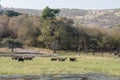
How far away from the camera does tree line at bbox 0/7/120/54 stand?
10312 cm

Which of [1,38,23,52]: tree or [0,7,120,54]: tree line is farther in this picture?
[0,7,120,54]: tree line

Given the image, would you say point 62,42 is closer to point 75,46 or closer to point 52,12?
point 75,46

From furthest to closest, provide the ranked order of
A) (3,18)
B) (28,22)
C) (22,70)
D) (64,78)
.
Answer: (3,18)
(28,22)
(22,70)
(64,78)

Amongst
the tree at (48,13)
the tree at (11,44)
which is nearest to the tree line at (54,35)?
the tree at (48,13)

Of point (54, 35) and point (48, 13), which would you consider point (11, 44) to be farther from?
point (48, 13)

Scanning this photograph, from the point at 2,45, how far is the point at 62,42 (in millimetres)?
17737

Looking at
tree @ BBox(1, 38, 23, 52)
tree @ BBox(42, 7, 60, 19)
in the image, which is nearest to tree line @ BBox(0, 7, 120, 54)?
tree @ BBox(42, 7, 60, 19)

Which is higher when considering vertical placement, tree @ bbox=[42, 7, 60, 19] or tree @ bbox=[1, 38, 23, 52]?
tree @ bbox=[42, 7, 60, 19]

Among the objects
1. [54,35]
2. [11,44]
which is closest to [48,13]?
[54,35]

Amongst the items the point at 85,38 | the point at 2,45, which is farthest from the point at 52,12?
the point at 2,45

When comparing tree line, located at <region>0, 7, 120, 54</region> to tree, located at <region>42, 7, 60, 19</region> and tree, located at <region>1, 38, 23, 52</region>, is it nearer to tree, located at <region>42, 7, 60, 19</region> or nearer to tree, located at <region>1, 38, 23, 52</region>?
tree, located at <region>42, 7, 60, 19</region>

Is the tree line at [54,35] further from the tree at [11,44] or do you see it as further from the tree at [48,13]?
the tree at [11,44]

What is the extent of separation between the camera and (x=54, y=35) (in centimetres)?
10300

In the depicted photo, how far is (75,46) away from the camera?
108m
